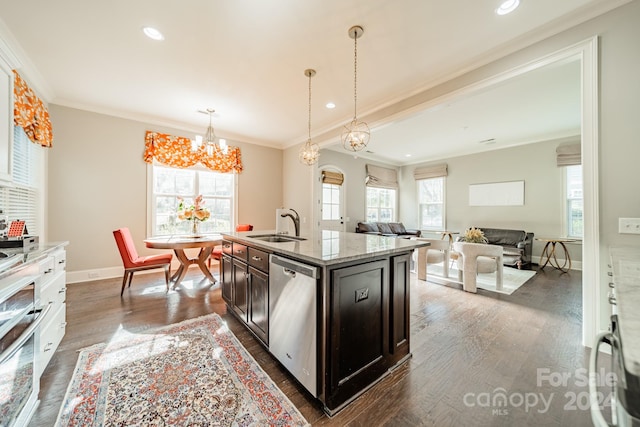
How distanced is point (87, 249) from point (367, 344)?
4652 mm

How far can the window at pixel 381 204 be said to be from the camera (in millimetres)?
7191

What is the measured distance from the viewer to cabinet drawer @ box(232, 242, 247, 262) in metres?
2.25

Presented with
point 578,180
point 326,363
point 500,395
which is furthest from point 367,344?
point 578,180

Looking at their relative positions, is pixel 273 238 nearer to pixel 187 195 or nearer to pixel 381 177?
pixel 187 195

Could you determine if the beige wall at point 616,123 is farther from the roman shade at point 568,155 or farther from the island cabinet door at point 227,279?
the roman shade at point 568,155

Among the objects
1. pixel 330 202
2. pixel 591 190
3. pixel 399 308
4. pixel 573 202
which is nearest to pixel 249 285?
pixel 399 308

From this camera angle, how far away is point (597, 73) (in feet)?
6.46

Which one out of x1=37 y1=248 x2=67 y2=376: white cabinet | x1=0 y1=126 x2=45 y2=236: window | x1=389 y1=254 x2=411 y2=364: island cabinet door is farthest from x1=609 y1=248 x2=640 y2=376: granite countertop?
x1=0 y1=126 x2=45 y2=236: window

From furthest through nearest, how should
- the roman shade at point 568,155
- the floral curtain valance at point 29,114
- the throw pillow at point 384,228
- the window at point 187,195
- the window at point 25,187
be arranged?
the throw pillow at point 384,228
the roman shade at point 568,155
the window at point 187,195
the window at point 25,187
the floral curtain valance at point 29,114

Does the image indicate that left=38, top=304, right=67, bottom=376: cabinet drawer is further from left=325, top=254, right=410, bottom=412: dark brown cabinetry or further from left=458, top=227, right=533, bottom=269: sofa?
left=458, top=227, right=533, bottom=269: sofa

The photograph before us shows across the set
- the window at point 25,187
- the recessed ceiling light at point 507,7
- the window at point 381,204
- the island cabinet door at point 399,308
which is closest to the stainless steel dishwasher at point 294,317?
the island cabinet door at point 399,308

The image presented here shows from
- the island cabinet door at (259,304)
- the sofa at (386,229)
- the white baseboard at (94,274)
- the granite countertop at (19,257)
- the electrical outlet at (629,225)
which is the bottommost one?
the white baseboard at (94,274)

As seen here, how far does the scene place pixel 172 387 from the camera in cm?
159

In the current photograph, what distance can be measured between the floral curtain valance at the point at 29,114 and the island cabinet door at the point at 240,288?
264 centimetres
